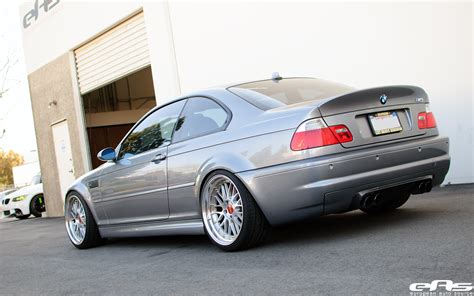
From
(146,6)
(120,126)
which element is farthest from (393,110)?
(120,126)

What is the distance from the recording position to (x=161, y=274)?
4379mm

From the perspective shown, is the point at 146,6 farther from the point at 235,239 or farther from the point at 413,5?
the point at 235,239

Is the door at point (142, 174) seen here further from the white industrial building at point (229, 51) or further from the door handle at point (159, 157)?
the white industrial building at point (229, 51)

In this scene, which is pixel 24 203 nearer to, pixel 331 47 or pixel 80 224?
pixel 80 224

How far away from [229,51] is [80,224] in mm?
3932

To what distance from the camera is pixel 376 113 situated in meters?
4.57

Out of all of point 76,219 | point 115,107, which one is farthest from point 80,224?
point 115,107

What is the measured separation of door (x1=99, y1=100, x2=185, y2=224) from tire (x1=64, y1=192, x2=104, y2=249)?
16.2 inches

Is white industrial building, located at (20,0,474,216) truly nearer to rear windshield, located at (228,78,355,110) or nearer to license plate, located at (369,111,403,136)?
rear windshield, located at (228,78,355,110)

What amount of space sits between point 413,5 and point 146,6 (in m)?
5.47

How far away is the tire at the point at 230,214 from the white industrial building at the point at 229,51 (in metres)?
3.70

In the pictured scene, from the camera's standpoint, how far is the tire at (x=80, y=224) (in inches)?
264

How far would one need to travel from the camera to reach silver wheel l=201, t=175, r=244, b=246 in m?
4.73

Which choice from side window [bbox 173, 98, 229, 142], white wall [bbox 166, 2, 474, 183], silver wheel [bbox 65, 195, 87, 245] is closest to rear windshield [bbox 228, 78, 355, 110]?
side window [bbox 173, 98, 229, 142]
